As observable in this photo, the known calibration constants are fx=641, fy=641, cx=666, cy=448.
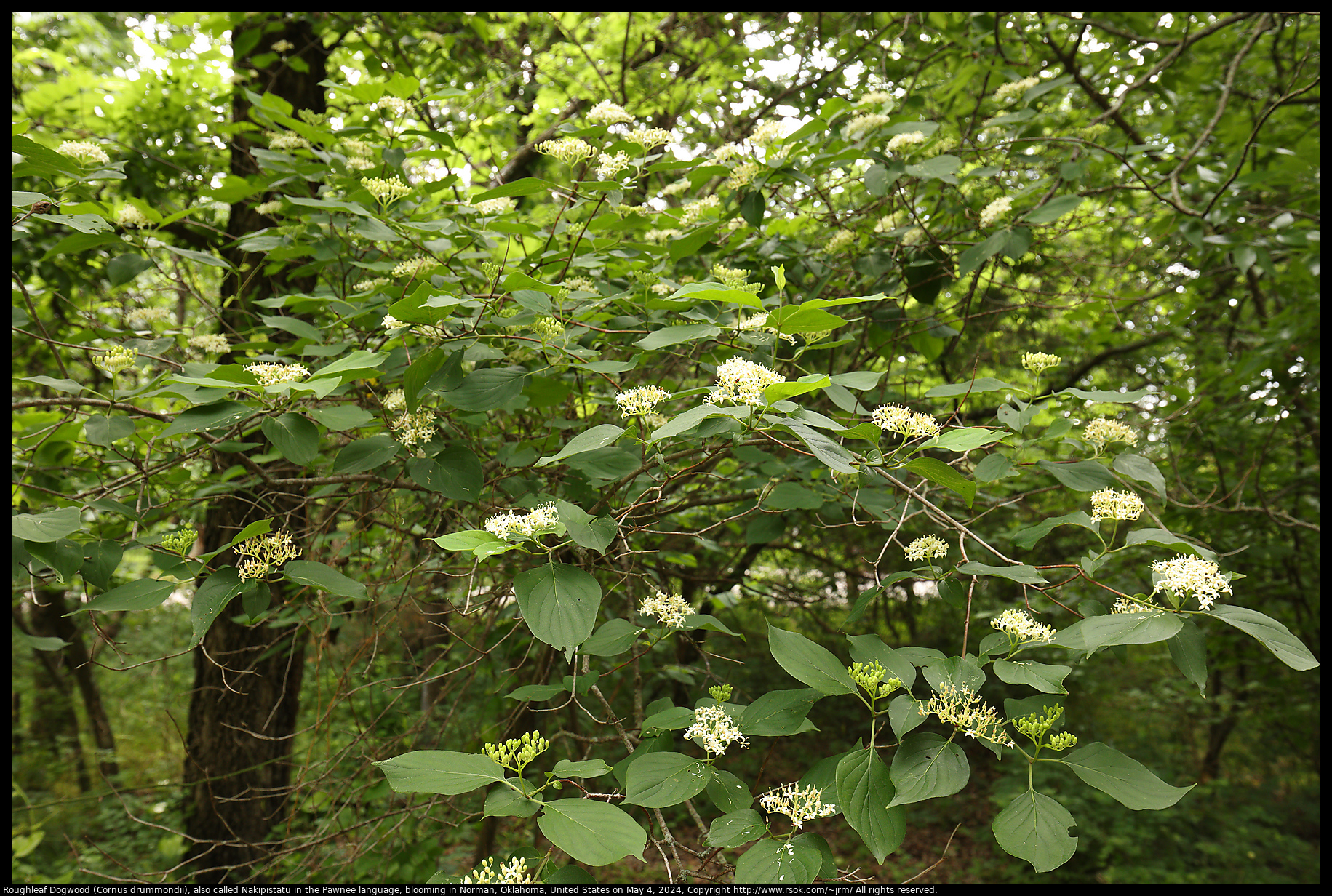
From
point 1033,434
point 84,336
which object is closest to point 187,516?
point 84,336

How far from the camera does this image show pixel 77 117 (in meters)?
3.82

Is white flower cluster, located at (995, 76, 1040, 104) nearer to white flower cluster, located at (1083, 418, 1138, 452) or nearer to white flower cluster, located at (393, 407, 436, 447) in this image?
white flower cluster, located at (1083, 418, 1138, 452)

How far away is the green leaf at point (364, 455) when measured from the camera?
1.52 metres

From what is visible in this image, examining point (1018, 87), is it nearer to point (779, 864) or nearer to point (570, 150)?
point (570, 150)

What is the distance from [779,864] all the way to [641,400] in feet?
2.80

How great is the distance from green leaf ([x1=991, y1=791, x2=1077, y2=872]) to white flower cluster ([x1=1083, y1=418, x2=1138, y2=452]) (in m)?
0.88

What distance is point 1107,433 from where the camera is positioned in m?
1.56

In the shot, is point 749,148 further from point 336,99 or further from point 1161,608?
point 336,99

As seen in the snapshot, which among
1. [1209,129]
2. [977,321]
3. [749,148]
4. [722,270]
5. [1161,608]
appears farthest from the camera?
[977,321]

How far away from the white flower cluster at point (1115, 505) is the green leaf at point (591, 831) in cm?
109

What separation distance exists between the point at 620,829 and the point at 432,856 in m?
1.88

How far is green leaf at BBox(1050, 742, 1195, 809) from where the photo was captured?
3.25 ft

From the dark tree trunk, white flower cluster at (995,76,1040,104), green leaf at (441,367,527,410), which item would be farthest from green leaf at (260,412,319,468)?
white flower cluster at (995,76,1040,104)

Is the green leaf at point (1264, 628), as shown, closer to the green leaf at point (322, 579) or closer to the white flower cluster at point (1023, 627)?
the white flower cluster at point (1023, 627)
